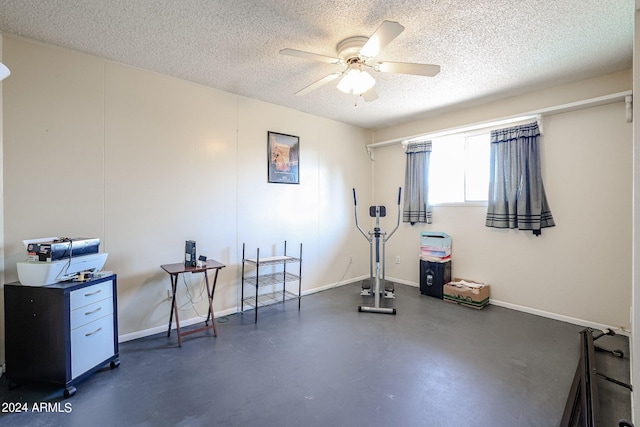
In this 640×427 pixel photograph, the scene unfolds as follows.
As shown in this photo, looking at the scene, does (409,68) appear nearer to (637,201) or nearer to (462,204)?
(637,201)

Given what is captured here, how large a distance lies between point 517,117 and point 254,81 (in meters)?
3.16

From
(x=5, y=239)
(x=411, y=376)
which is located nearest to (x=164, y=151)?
(x=5, y=239)

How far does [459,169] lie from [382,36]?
9.87 ft

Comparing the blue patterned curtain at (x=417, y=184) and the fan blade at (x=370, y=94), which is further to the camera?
the blue patterned curtain at (x=417, y=184)

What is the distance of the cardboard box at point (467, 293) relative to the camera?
366cm

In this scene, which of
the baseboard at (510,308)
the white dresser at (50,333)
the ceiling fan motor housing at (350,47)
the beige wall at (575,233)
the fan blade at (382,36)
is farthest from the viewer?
the beige wall at (575,233)

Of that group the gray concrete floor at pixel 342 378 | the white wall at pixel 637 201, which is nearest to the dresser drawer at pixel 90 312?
the gray concrete floor at pixel 342 378

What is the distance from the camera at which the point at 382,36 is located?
1780mm

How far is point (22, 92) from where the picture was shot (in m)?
2.28

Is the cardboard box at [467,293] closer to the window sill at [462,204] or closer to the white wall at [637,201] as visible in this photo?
the window sill at [462,204]

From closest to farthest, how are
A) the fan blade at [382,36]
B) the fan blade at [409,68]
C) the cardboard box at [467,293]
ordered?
the fan blade at [382,36]
the fan blade at [409,68]
the cardboard box at [467,293]

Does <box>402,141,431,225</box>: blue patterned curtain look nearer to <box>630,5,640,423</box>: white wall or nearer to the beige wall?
the beige wall

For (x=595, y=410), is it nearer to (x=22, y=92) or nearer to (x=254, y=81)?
(x=254, y=81)

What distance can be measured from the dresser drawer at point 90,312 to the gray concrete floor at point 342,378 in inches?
18.1
